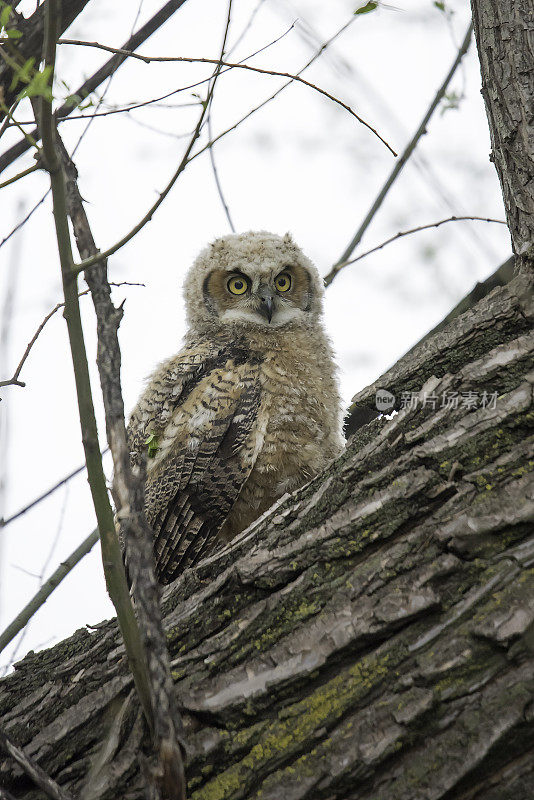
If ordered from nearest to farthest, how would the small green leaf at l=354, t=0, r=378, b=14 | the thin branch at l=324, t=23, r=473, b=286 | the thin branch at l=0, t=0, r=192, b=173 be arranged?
1. the small green leaf at l=354, t=0, r=378, b=14
2. the thin branch at l=0, t=0, r=192, b=173
3. the thin branch at l=324, t=23, r=473, b=286

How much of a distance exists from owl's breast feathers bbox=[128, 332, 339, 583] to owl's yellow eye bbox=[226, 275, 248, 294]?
0.74 metres

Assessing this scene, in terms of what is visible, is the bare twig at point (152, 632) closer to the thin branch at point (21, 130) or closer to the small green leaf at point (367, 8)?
the thin branch at point (21, 130)

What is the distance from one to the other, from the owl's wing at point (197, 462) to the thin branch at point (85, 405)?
5.33ft

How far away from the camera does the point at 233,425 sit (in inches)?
128

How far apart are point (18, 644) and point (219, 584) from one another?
1.86 m

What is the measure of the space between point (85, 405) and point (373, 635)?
891 millimetres

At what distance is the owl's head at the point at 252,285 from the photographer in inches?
157

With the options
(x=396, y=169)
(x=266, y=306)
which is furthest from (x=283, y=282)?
(x=396, y=169)

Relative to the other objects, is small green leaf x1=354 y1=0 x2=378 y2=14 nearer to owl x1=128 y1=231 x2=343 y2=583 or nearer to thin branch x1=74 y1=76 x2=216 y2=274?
thin branch x1=74 y1=76 x2=216 y2=274

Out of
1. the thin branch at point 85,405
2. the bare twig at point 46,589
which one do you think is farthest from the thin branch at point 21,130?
the bare twig at point 46,589

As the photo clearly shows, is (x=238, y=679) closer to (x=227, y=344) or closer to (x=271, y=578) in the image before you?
(x=271, y=578)

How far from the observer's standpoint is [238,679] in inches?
71.9

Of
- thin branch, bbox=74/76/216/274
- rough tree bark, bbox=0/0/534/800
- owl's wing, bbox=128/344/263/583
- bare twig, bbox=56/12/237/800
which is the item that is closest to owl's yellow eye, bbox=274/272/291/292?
owl's wing, bbox=128/344/263/583

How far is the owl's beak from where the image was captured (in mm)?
3912
